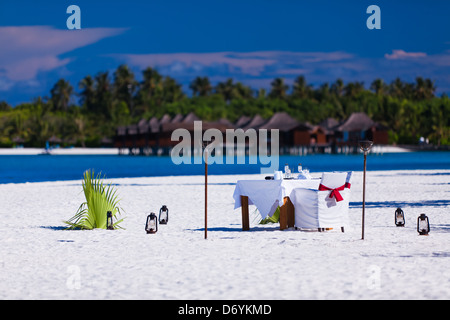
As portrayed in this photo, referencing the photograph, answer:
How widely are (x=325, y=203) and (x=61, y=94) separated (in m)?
147

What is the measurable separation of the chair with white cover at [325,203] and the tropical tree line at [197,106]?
10798cm

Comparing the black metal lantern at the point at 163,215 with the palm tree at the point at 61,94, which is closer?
the black metal lantern at the point at 163,215

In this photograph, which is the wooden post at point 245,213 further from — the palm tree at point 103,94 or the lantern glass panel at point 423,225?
the palm tree at point 103,94

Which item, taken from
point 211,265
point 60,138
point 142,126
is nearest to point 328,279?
point 211,265

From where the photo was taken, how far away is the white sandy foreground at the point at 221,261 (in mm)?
7387

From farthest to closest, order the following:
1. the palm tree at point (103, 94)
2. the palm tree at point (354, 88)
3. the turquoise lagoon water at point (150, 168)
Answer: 1. the palm tree at point (354, 88)
2. the palm tree at point (103, 94)
3. the turquoise lagoon water at point (150, 168)

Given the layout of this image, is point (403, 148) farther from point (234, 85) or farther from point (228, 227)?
point (228, 227)

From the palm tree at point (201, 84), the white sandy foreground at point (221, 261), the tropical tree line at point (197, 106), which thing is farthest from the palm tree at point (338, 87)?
the white sandy foreground at point (221, 261)

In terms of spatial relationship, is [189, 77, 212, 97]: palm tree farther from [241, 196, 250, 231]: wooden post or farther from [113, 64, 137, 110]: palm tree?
[241, 196, 250, 231]: wooden post

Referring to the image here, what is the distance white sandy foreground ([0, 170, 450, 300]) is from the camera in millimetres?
7387

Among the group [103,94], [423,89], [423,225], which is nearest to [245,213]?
[423,225]

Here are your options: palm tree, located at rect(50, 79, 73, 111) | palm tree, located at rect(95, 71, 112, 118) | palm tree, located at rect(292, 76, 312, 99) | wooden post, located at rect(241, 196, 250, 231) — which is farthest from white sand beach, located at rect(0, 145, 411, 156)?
wooden post, located at rect(241, 196, 250, 231)

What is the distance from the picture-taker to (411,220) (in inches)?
552
